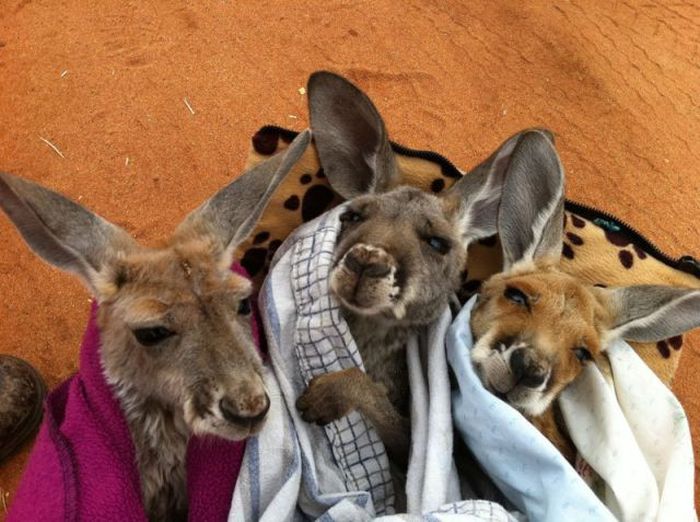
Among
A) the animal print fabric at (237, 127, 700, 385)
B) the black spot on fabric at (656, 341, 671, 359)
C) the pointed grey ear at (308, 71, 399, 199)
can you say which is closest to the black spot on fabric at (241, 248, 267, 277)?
the animal print fabric at (237, 127, 700, 385)

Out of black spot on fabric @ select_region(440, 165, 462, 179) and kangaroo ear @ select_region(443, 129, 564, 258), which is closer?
kangaroo ear @ select_region(443, 129, 564, 258)

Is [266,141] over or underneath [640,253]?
underneath

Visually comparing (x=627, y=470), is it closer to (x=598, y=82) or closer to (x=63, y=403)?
(x=63, y=403)

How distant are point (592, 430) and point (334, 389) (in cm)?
85

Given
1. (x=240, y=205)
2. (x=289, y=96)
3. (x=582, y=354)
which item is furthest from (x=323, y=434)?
(x=289, y=96)

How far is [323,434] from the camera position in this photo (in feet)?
6.89

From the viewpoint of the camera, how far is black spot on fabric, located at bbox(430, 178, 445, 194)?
2.55 meters

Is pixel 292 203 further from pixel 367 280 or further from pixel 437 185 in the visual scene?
pixel 367 280

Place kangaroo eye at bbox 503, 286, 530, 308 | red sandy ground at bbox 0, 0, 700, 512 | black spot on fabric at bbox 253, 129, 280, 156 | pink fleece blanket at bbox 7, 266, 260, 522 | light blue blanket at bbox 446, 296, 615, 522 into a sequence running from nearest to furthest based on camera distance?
pink fleece blanket at bbox 7, 266, 260, 522
light blue blanket at bbox 446, 296, 615, 522
kangaroo eye at bbox 503, 286, 530, 308
black spot on fabric at bbox 253, 129, 280, 156
red sandy ground at bbox 0, 0, 700, 512

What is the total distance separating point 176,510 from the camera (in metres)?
1.91

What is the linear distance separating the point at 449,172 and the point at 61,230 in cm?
145

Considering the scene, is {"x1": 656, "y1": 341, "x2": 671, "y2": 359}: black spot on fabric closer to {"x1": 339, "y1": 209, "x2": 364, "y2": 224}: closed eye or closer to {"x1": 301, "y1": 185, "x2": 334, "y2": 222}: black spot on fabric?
{"x1": 339, "y1": 209, "x2": 364, "y2": 224}: closed eye

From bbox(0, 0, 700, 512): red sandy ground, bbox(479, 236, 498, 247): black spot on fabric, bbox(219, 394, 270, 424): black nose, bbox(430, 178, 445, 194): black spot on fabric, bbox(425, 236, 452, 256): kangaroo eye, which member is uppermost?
bbox(425, 236, 452, 256): kangaroo eye

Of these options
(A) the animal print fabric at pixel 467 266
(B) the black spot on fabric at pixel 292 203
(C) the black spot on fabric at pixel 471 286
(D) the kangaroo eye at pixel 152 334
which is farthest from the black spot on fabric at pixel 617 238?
(D) the kangaroo eye at pixel 152 334
